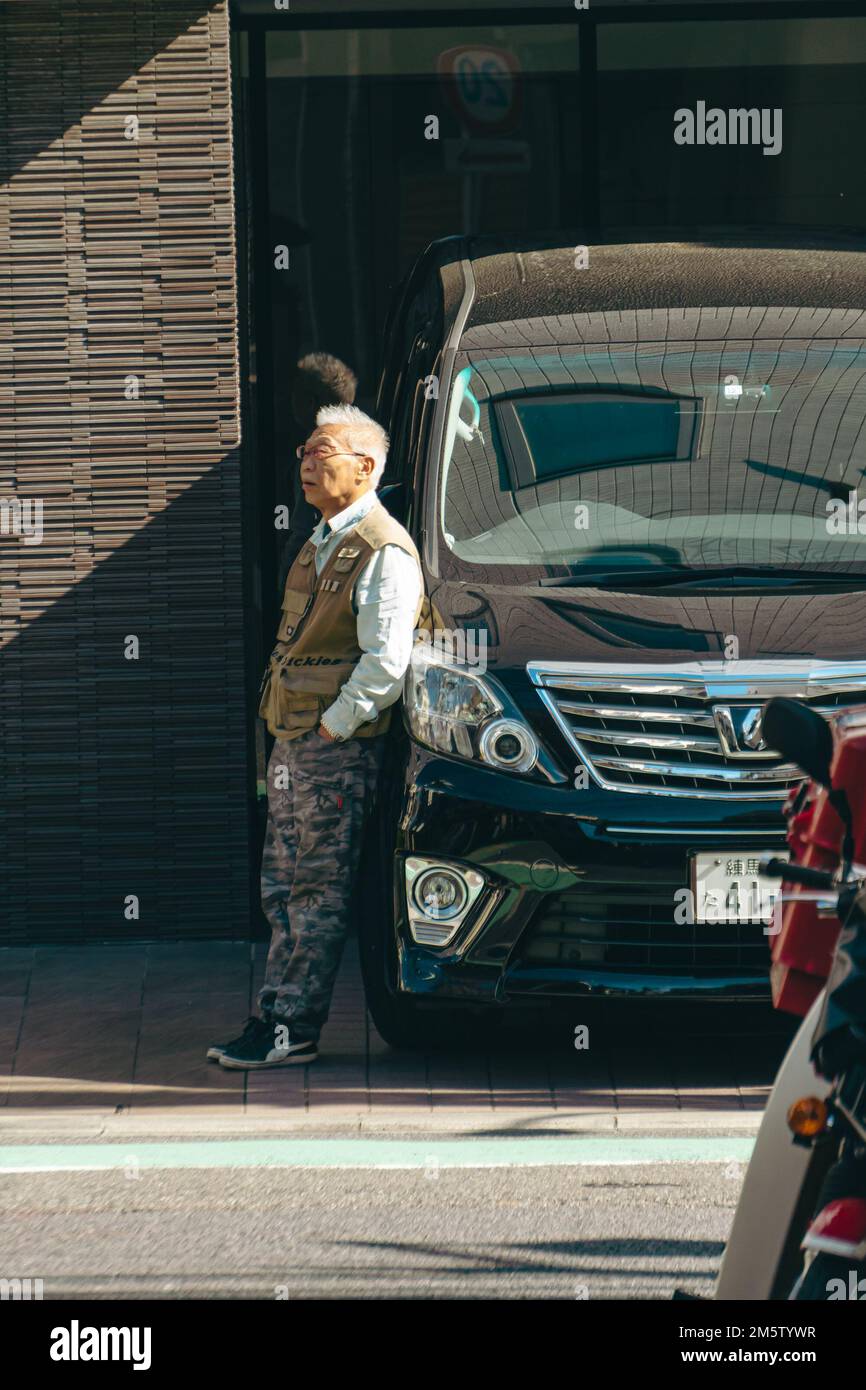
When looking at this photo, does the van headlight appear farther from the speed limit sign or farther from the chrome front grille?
the speed limit sign

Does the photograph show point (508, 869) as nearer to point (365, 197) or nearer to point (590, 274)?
point (590, 274)

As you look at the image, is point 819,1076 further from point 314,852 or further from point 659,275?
point 659,275

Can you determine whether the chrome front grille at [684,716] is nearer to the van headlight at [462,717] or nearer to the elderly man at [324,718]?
the van headlight at [462,717]

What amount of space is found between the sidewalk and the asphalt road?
1.27ft

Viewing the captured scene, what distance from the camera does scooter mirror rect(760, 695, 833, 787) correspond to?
10.8 ft

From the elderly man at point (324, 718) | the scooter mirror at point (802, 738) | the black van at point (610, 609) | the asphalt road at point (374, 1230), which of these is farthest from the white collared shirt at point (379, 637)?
the scooter mirror at point (802, 738)

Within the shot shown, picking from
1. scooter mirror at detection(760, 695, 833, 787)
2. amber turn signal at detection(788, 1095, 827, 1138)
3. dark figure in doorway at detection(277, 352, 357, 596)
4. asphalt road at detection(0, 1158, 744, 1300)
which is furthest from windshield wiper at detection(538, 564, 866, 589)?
amber turn signal at detection(788, 1095, 827, 1138)

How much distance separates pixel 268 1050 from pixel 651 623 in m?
1.79

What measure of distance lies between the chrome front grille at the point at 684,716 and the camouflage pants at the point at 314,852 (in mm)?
700

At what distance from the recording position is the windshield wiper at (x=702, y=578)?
6.55 m

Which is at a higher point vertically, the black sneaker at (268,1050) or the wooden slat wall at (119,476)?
the wooden slat wall at (119,476)

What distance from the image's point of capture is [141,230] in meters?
8.24

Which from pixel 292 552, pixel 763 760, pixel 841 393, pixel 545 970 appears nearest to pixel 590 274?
pixel 841 393

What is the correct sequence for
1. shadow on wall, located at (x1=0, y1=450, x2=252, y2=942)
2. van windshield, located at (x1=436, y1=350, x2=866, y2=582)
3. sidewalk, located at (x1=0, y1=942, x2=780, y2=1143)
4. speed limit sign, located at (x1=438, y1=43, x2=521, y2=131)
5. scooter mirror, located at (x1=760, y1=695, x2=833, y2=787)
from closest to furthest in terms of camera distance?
scooter mirror, located at (x1=760, y1=695, x2=833, y2=787)
sidewalk, located at (x1=0, y1=942, x2=780, y2=1143)
van windshield, located at (x1=436, y1=350, x2=866, y2=582)
shadow on wall, located at (x1=0, y1=450, x2=252, y2=942)
speed limit sign, located at (x1=438, y1=43, x2=521, y2=131)
